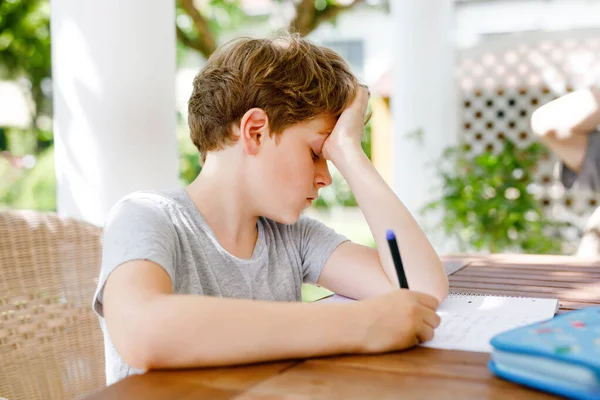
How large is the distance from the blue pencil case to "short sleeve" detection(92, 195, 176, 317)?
Result: 1.62 feet

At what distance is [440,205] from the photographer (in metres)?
4.30

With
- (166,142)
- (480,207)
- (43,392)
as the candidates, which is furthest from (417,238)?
(480,207)

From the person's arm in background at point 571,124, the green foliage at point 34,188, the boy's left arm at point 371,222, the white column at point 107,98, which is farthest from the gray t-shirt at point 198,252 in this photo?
the green foliage at point 34,188

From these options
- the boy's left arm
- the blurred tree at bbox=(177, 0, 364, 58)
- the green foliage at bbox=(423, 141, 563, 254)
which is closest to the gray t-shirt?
the boy's left arm

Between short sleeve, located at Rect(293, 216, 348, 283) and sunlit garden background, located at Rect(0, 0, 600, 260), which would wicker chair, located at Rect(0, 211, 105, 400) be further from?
sunlit garden background, located at Rect(0, 0, 600, 260)

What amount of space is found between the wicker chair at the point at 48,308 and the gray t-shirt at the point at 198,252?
122 millimetres

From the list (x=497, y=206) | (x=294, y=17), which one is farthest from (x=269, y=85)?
(x=294, y=17)

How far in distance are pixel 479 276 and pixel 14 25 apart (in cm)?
554

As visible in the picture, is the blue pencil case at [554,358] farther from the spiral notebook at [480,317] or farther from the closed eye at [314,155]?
the closed eye at [314,155]

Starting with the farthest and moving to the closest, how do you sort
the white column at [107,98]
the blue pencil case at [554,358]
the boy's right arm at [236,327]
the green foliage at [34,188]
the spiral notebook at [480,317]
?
the green foliage at [34,188]
the white column at [107,98]
the spiral notebook at [480,317]
the boy's right arm at [236,327]
the blue pencil case at [554,358]

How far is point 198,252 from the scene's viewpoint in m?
1.26

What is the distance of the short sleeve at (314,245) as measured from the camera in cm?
149

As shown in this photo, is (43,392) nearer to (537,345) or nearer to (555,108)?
(537,345)

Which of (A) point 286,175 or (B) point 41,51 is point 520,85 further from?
(B) point 41,51
